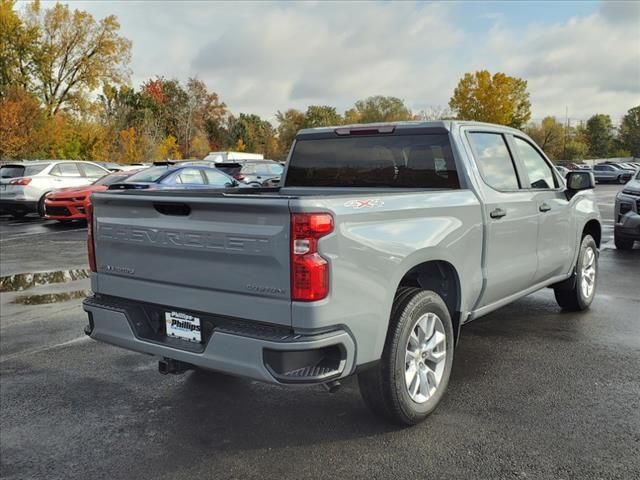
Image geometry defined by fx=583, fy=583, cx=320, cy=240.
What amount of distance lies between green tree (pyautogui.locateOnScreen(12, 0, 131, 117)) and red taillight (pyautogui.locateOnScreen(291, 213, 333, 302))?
42.3m

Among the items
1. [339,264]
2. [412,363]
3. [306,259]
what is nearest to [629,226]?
[412,363]

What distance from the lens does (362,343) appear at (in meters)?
3.10

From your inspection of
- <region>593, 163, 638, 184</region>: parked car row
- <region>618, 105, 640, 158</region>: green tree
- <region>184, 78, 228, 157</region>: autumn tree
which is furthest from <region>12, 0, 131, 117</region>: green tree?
<region>618, 105, 640, 158</region>: green tree

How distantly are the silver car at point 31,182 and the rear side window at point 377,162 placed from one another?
45.3 ft

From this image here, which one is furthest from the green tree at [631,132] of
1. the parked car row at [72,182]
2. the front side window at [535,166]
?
the front side window at [535,166]

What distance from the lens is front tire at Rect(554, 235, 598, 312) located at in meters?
6.00

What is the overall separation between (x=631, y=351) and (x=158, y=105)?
2411 inches

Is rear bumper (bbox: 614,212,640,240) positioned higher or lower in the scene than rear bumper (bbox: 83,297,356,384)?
lower

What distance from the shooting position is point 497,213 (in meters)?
4.34

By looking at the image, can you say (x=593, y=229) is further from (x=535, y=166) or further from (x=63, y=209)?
(x=63, y=209)

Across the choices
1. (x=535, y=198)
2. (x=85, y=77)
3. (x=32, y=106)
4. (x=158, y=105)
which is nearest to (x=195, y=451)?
(x=535, y=198)

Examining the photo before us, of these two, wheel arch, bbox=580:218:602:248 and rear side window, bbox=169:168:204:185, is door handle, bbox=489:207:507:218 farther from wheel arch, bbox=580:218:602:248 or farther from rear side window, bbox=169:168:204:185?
rear side window, bbox=169:168:204:185

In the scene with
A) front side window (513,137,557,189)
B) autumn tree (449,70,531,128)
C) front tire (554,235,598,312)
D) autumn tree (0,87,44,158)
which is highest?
autumn tree (449,70,531,128)

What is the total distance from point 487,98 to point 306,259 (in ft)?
213
